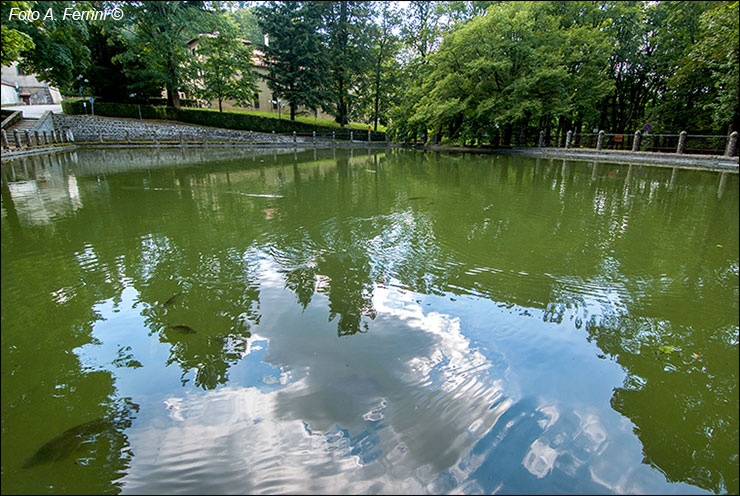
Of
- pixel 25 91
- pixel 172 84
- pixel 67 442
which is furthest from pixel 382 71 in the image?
pixel 67 442

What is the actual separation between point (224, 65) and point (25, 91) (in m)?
19.9

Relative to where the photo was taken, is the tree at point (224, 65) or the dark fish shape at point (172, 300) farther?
the tree at point (224, 65)

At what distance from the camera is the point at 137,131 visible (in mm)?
24328

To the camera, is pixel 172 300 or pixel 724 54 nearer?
pixel 172 300

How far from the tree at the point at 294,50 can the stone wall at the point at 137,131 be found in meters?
4.33

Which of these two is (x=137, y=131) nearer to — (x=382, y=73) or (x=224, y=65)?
(x=224, y=65)

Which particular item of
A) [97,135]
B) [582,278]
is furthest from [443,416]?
[97,135]

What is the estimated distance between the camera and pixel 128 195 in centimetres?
782

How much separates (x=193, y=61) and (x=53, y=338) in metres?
29.8

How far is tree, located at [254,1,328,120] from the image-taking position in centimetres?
2855

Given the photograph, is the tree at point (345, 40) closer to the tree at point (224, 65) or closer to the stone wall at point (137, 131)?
the tree at point (224, 65)

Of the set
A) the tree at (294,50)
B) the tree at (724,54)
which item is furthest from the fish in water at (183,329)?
the tree at (294,50)

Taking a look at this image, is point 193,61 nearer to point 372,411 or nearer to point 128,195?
point 128,195

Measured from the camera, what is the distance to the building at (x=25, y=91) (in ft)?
97.3
